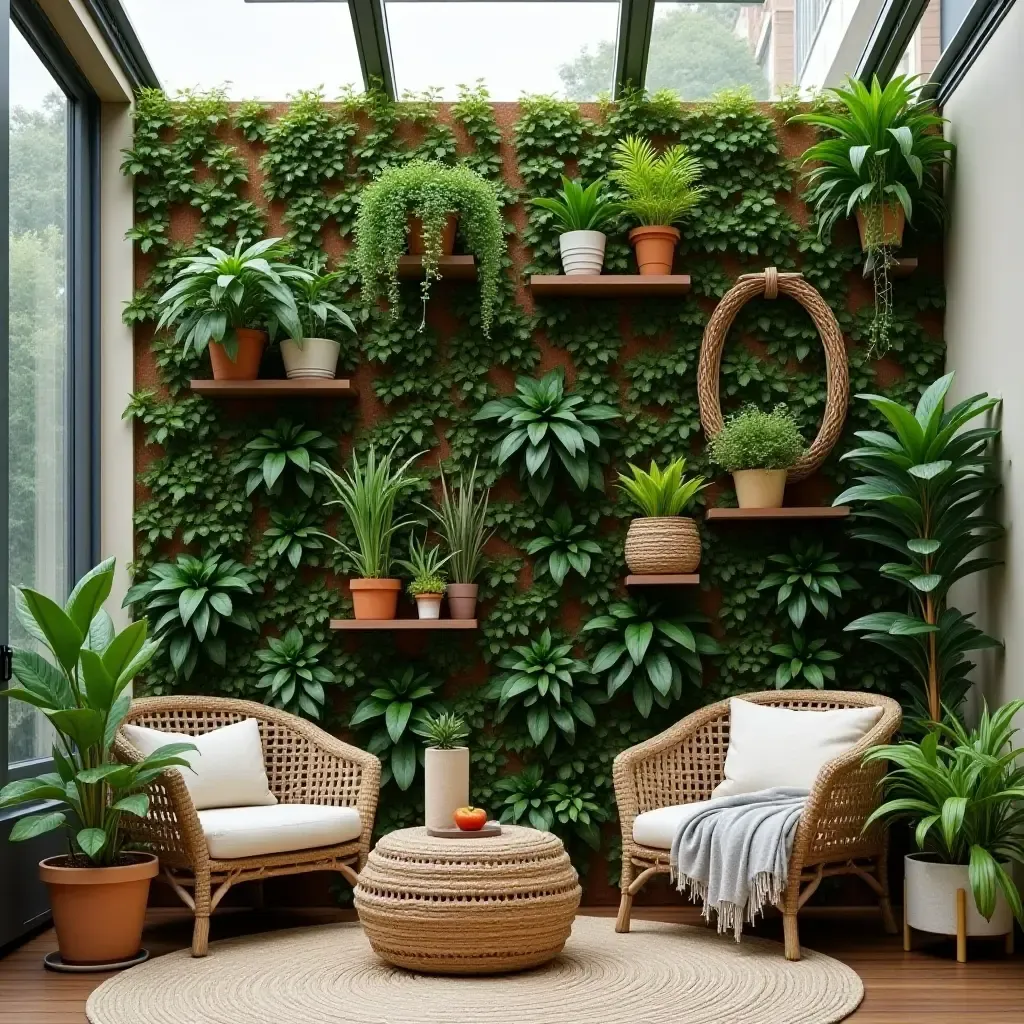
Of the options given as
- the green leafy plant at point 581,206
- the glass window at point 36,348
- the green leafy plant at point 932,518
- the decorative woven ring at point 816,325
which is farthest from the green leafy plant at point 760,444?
the glass window at point 36,348

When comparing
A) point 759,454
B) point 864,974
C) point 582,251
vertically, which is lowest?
point 864,974

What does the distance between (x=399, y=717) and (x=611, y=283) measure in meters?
1.94

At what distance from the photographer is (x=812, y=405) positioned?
5.31 meters

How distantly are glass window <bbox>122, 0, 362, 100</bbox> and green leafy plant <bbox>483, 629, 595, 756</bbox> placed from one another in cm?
256

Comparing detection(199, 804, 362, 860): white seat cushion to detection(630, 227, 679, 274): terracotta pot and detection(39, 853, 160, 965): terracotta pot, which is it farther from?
detection(630, 227, 679, 274): terracotta pot

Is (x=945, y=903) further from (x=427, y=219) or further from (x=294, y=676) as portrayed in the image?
(x=427, y=219)

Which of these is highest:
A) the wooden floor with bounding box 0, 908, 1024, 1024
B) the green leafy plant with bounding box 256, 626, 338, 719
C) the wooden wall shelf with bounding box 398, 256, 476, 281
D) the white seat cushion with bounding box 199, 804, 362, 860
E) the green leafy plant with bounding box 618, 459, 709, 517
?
the wooden wall shelf with bounding box 398, 256, 476, 281

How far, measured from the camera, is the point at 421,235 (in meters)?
5.12

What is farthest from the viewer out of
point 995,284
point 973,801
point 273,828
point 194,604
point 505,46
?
point 505,46

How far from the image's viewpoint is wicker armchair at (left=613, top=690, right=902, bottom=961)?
162 inches

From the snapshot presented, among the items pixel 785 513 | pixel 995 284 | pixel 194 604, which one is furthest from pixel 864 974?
pixel 194 604

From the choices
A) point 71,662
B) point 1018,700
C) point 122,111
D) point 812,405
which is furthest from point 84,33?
point 1018,700

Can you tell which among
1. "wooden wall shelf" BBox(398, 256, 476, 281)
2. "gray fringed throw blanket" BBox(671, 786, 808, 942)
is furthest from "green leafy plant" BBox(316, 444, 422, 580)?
"gray fringed throw blanket" BBox(671, 786, 808, 942)

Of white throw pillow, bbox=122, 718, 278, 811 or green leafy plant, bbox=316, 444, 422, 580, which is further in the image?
green leafy plant, bbox=316, 444, 422, 580
